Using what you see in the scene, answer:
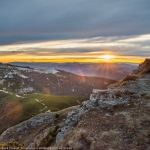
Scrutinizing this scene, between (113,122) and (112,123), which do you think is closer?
(112,123)

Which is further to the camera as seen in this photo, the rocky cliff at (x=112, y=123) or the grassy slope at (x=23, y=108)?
the grassy slope at (x=23, y=108)

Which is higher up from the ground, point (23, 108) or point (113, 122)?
point (113, 122)

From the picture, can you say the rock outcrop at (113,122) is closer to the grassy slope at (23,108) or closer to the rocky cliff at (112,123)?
the rocky cliff at (112,123)

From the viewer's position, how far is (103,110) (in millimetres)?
39031

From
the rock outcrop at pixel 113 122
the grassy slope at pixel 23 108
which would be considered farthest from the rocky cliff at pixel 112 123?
the grassy slope at pixel 23 108

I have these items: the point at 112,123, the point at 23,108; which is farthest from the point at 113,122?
the point at 23,108

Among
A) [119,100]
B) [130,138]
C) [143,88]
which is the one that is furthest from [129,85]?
[130,138]

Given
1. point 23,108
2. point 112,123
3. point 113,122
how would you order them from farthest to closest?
1. point 23,108
2. point 113,122
3. point 112,123

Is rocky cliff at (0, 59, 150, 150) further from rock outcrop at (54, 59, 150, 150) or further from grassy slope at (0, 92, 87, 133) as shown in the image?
grassy slope at (0, 92, 87, 133)

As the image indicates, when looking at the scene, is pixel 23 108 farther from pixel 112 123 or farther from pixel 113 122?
pixel 112 123

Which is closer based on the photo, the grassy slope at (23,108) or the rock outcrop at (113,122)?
the rock outcrop at (113,122)

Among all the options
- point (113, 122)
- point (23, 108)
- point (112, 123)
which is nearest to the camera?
point (112, 123)

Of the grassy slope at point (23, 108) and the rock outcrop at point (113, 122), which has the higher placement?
the rock outcrop at point (113, 122)

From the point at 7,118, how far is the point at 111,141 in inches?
6257
